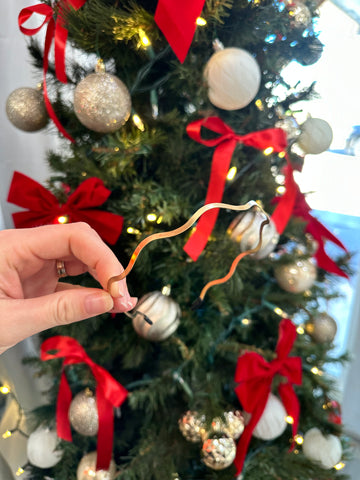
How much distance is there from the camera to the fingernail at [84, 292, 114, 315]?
326 mm

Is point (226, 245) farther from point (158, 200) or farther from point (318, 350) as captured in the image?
point (318, 350)

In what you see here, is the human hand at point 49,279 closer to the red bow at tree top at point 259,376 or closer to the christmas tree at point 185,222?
the christmas tree at point 185,222

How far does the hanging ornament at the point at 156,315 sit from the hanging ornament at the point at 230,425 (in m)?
0.18

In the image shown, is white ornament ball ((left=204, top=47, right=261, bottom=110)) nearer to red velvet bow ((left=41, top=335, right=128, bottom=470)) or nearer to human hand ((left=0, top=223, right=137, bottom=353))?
human hand ((left=0, top=223, right=137, bottom=353))

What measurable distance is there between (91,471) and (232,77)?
0.70 metres

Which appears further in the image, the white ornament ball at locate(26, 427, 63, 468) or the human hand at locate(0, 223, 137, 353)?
the white ornament ball at locate(26, 427, 63, 468)

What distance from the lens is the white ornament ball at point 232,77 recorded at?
1.54 ft

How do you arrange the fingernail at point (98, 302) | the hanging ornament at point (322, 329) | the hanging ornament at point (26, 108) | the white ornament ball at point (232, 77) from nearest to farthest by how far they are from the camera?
the fingernail at point (98, 302), the white ornament ball at point (232, 77), the hanging ornament at point (26, 108), the hanging ornament at point (322, 329)

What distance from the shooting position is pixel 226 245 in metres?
0.55

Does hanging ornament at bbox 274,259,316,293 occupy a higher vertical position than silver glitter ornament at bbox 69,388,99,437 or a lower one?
higher

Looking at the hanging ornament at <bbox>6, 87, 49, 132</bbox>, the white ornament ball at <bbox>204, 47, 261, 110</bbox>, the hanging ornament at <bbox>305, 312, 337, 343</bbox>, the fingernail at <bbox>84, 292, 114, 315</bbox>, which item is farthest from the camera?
the hanging ornament at <bbox>305, 312, 337, 343</bbox>

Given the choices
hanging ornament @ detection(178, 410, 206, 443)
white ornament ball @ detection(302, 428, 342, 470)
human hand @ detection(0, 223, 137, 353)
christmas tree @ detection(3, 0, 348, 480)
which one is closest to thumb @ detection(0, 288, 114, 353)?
human hand @ detection(0, 223, 137, 353)

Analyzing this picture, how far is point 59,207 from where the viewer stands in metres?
0.60

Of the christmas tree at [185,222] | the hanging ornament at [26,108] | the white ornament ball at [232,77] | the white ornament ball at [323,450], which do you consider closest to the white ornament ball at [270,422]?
the christmas tree at [185,222]
